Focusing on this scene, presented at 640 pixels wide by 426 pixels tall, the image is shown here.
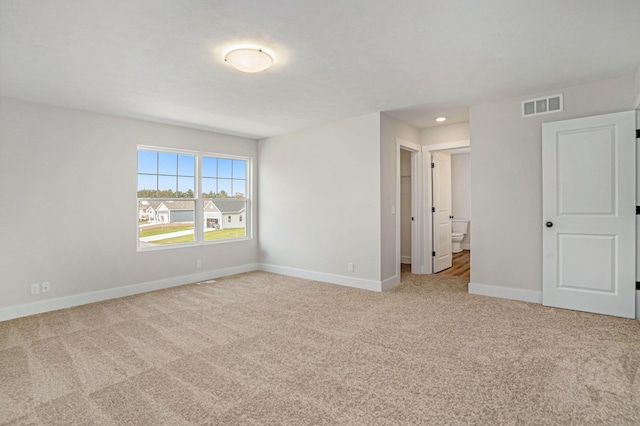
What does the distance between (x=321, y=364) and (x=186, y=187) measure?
13.5ft

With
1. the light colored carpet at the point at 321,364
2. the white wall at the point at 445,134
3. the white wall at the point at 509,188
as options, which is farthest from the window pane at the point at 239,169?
the white wall at the point at 509,188

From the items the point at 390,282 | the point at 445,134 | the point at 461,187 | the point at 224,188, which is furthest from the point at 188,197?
the point at 461,187

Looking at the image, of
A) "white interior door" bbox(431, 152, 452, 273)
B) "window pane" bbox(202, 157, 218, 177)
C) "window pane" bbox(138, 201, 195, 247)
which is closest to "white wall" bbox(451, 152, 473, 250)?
"white interior door" bbox(431, 152, 452, 273)

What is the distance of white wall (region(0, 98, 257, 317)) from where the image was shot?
3852 mm

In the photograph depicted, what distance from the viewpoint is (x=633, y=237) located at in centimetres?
343

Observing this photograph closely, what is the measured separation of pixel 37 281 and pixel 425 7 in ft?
16.4

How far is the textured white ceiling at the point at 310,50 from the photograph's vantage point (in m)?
2.24

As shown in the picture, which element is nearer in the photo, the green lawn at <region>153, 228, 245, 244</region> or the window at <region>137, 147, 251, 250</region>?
the window at <region>137, 147, 251, 250</region>

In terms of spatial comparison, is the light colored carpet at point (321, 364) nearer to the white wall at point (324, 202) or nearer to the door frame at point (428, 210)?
the white wall at point (324, 202)

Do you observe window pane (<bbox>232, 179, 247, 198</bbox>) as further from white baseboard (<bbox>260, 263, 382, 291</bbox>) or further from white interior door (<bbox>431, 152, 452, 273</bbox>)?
white interior door (<bbox>431, 152, 452, 273</bbox>)

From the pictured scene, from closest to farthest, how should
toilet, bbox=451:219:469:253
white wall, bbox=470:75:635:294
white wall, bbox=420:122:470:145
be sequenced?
1. white wall, bbox=470:75:635:294
2. white wall, bbox=420:122:470:145
3. toilet, bbox=451:219:469:253

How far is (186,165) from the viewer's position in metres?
5.60

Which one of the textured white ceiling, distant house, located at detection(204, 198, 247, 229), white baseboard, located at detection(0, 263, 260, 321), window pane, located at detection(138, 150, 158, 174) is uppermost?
the textured white ceiling

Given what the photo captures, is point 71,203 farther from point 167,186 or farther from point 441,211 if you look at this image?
point 441,211
